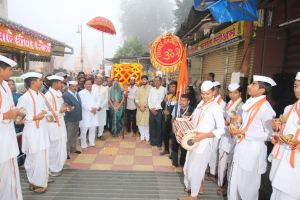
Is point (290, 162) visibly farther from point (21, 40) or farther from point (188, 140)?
point (21, 40)

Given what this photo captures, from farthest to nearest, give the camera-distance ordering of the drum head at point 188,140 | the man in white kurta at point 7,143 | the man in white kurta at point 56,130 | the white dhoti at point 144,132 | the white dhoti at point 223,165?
the white dhoti at point 144,132 → the man in white kurta at point 56,130 → the white dhoti at point 223,165 → the drum head at point 188,140 → the man in white kurta at point 7,143

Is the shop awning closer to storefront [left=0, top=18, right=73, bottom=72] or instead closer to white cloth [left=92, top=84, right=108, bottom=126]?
storefront [left=0, top=18, right=73, bottom=72]

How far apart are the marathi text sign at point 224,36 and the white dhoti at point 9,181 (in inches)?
203

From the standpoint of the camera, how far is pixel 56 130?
4434mm

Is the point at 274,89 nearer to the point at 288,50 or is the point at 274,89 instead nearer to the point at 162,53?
the point at 288,50

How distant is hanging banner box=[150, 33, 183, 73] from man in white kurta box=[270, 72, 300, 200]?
334 centimetres

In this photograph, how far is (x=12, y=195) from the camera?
3.19m

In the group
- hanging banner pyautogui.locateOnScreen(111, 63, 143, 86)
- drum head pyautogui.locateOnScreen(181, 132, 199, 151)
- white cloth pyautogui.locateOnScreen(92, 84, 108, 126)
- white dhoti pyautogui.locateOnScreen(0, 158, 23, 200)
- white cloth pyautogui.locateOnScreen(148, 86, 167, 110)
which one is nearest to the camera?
white dhoti pyautogui.locateOnScreen(0, 158, 23, 200)

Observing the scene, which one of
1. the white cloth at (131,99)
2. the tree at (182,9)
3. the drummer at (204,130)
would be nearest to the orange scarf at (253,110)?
the drummer at (204,130)

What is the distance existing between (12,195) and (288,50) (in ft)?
17.9

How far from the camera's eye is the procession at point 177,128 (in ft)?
10.1

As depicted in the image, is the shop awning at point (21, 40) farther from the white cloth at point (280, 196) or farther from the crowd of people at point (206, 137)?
the white cloth at point (280, 196)

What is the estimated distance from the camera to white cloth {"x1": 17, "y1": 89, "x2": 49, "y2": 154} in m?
3.67

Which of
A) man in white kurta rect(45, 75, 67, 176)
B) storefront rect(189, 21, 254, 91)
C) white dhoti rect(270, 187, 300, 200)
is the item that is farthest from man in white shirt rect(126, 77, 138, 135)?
white dhoti rect(270, 187, 300, 200)
